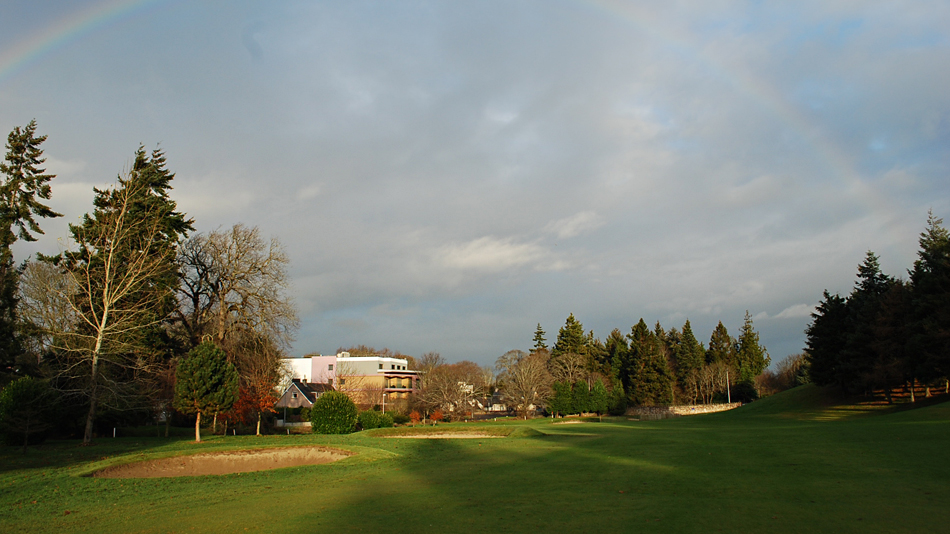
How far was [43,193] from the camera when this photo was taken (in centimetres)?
3722

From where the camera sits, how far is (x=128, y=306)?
32.1 meters

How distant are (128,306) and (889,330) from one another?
52.4m

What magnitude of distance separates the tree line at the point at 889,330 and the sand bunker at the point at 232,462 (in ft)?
123

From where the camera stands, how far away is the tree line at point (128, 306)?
29359 mm

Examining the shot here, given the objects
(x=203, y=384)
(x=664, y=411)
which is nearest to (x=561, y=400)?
(x=664, y=411)

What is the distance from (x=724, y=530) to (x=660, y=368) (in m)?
69.7

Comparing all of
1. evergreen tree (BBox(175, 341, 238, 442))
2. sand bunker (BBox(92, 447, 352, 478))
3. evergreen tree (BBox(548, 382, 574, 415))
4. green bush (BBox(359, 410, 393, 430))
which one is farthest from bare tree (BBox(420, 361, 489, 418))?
sand bunker (BBox(92, 447, 352, 478))

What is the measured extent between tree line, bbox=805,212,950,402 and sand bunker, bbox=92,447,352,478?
123 ft

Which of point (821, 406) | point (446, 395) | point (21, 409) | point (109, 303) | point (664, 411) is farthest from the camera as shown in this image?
point (664, 411)

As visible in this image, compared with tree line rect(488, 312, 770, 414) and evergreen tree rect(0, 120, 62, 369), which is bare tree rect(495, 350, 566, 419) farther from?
evergreen tree rect(0, 120, 62, 369)

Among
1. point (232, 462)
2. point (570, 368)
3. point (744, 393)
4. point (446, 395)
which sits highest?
point (570, 368)

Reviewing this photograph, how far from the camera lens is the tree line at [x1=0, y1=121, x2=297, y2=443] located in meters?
29.4

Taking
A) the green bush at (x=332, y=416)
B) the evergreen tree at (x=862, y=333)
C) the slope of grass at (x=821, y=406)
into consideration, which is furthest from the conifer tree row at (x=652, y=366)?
the green bush at (x=332, y=416)

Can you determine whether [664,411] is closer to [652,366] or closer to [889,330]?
[652,366]
